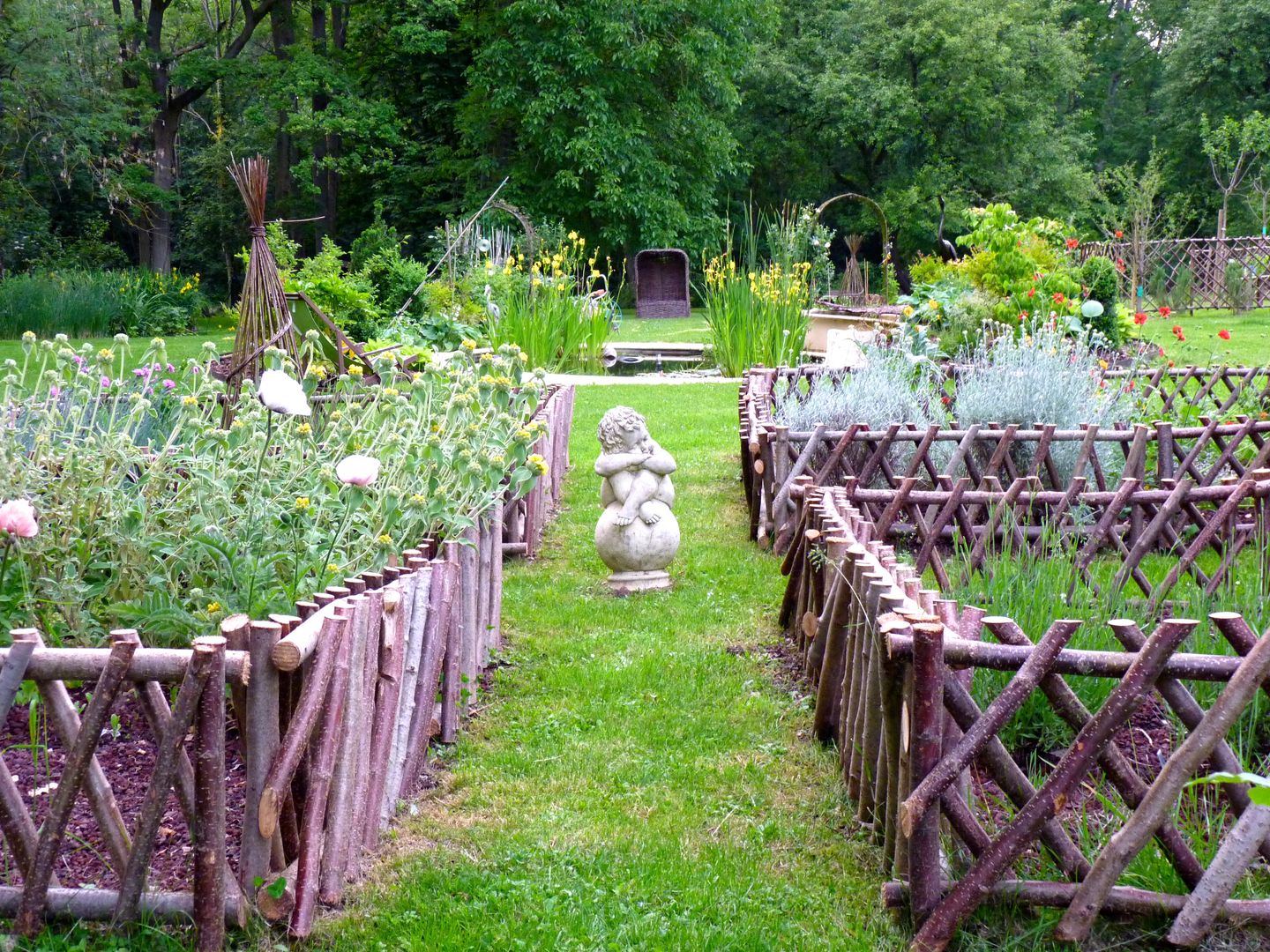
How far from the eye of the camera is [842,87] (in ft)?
98.7

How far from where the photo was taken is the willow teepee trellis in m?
5.83

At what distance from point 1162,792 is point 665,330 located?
61.1 ft

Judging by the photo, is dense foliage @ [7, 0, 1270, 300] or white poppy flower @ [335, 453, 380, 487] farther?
dense foliage @ [7, 0, 1270, 300]

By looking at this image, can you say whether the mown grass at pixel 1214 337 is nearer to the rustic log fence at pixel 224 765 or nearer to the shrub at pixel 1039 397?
the shrub at pixel 1039 397

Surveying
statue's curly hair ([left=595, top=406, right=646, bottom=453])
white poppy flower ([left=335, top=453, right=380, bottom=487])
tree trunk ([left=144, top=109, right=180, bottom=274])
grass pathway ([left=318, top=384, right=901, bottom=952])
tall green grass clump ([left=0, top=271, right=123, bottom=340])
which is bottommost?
grass pathway ([left=318, top=384, right=901, bottom=952])

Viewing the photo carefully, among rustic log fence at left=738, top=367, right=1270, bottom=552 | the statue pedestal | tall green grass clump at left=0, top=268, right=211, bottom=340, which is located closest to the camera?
the statue pedestal

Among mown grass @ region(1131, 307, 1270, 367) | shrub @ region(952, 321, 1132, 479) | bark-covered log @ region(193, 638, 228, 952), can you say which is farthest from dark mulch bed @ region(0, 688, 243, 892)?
mown grass @ region(1131, 307, 1270, 367)

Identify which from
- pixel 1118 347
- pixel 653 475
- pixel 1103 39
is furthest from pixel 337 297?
pixel 1103 39

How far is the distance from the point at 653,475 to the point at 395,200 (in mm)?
23913

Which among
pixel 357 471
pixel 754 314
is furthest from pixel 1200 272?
pixel 357 471

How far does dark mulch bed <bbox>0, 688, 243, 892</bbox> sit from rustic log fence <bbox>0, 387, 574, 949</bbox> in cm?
10

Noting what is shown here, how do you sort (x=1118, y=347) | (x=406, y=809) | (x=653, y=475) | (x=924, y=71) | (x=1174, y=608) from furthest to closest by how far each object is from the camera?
(x=924, y=71) < (x=1118, y=347) < (x=653, y=475) < (x=1174, y=608) < (x=406, y=809)

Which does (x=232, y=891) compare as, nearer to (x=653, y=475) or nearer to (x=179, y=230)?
(x=653, y=475)

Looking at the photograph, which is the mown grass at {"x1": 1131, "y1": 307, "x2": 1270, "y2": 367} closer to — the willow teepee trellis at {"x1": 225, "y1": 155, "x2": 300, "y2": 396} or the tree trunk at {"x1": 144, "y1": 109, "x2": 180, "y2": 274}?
the willow teepee trellis at {"x1": 225, "y1": 155, "x2": 300, "y2": 396}
